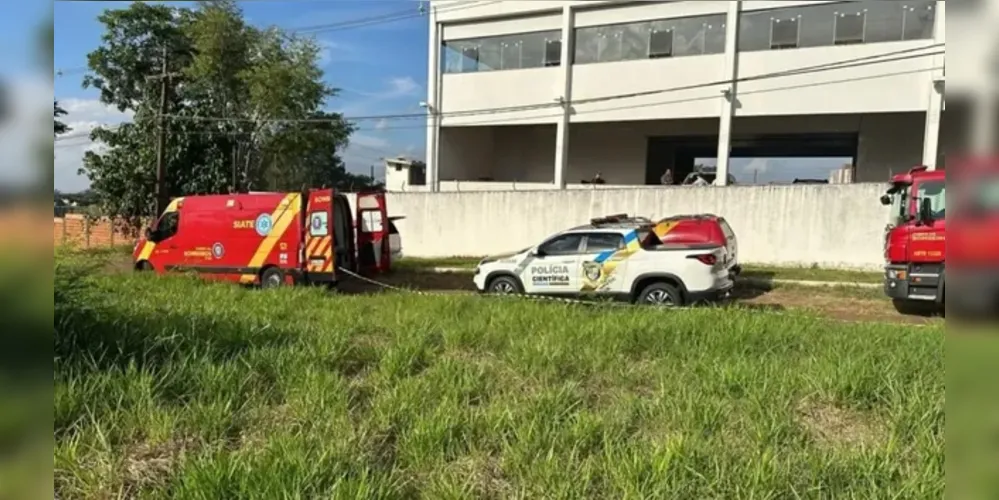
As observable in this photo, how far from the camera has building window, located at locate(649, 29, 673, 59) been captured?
23719 millimetres

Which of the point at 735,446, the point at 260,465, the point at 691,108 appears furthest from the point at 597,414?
the point at 691,108

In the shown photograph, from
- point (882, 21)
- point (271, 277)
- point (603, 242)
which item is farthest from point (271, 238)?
point (882, 21)

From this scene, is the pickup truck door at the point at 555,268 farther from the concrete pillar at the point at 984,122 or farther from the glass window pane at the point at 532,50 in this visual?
the glass window pane at the point at 532,50

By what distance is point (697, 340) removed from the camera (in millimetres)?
5457

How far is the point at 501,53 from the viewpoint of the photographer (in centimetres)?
2658

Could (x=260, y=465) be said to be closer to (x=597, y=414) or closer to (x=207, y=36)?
(x=597, y=414)

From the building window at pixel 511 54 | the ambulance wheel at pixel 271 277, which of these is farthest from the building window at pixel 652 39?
the ambulance wheel at pixel 271 277

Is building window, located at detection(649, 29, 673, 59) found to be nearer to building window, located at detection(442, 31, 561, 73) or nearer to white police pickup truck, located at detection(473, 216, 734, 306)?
building window, located at detection(442, 31, 561, 73)

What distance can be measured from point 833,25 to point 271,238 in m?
19.5

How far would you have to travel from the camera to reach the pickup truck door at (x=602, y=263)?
410 inches

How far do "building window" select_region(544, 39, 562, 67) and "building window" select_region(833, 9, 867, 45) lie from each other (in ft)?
32.4

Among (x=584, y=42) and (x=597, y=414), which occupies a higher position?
(x=584, y=42)

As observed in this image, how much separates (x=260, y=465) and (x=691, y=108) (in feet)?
75.3

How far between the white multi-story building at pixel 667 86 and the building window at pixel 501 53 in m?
0.06
